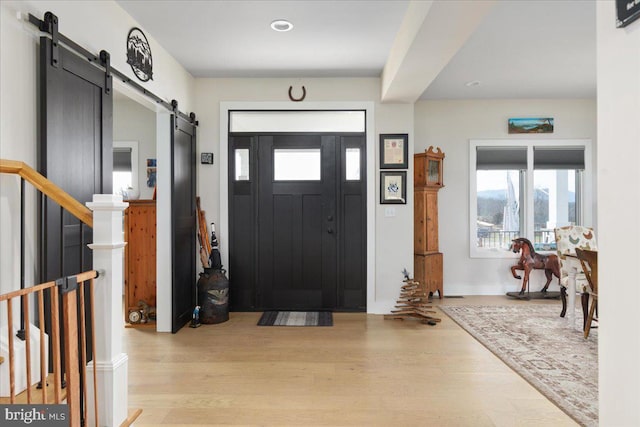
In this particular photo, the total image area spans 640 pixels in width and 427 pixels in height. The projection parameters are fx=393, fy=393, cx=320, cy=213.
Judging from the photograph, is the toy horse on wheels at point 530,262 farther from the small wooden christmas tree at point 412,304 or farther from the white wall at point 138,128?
the white wall at point 138,128

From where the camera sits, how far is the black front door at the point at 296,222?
457cm

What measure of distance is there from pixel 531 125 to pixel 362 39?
3.27m

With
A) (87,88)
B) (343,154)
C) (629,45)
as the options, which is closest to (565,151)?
(343,154)

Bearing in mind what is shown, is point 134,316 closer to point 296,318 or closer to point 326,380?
point 296,318

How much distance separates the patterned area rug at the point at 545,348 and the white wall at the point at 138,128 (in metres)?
4.23

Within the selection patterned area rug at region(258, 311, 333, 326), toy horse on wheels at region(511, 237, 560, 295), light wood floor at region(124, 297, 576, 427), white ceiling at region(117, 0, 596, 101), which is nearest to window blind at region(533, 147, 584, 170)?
white ceiling at region(117, 0, 596, 101)

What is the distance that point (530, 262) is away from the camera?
516cm

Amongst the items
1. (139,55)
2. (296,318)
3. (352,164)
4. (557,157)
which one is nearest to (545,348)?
(296,318)

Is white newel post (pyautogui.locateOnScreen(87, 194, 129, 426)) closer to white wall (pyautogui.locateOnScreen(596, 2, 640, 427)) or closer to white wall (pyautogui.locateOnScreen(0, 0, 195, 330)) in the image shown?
white wall (pyautogui.locateOnScreen(0, 0, 195, 330))

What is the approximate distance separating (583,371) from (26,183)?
3.70m

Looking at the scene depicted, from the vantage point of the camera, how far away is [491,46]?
370 cm

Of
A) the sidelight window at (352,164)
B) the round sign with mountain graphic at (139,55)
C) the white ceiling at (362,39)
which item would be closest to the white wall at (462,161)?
the white ceiling at (362,39)

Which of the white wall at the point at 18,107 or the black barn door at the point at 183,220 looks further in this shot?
the black barn door at the point at 183,220

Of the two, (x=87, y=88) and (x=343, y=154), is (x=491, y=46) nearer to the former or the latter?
(x=343, y=154)
